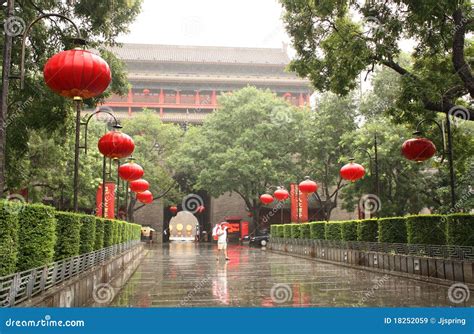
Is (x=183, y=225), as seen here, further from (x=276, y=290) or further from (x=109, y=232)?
(x=276, y=290)

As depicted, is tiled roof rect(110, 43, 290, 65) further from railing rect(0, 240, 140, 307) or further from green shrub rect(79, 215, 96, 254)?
railing rect(0, 240, 140, 307)

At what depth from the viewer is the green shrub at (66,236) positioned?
891 cm

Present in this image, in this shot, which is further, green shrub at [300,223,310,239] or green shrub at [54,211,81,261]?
green shrub at [300,223,310,239]

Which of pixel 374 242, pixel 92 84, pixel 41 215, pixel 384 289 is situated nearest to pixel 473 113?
pixel 384 289

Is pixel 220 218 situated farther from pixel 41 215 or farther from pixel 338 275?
pixel 41 215

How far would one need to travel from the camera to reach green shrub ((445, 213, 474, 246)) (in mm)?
11633

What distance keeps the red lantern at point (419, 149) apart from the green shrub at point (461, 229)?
1601 millimetres

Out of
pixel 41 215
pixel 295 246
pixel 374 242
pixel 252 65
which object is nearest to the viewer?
pixel 41 215

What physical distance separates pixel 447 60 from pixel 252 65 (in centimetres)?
4928

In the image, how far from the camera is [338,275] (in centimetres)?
1456

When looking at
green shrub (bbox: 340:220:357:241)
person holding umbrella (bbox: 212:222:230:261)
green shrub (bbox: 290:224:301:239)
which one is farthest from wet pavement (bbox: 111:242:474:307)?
green shrub (bbox: 290:224:301:239)

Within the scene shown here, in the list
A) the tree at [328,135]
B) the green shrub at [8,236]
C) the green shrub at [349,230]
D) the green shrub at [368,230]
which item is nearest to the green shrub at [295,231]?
the green shrub at [349,230]

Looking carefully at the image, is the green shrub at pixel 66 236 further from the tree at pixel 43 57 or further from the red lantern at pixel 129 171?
the red lantern at pixel 129 171

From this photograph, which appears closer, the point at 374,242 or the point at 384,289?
the point at 384,289
